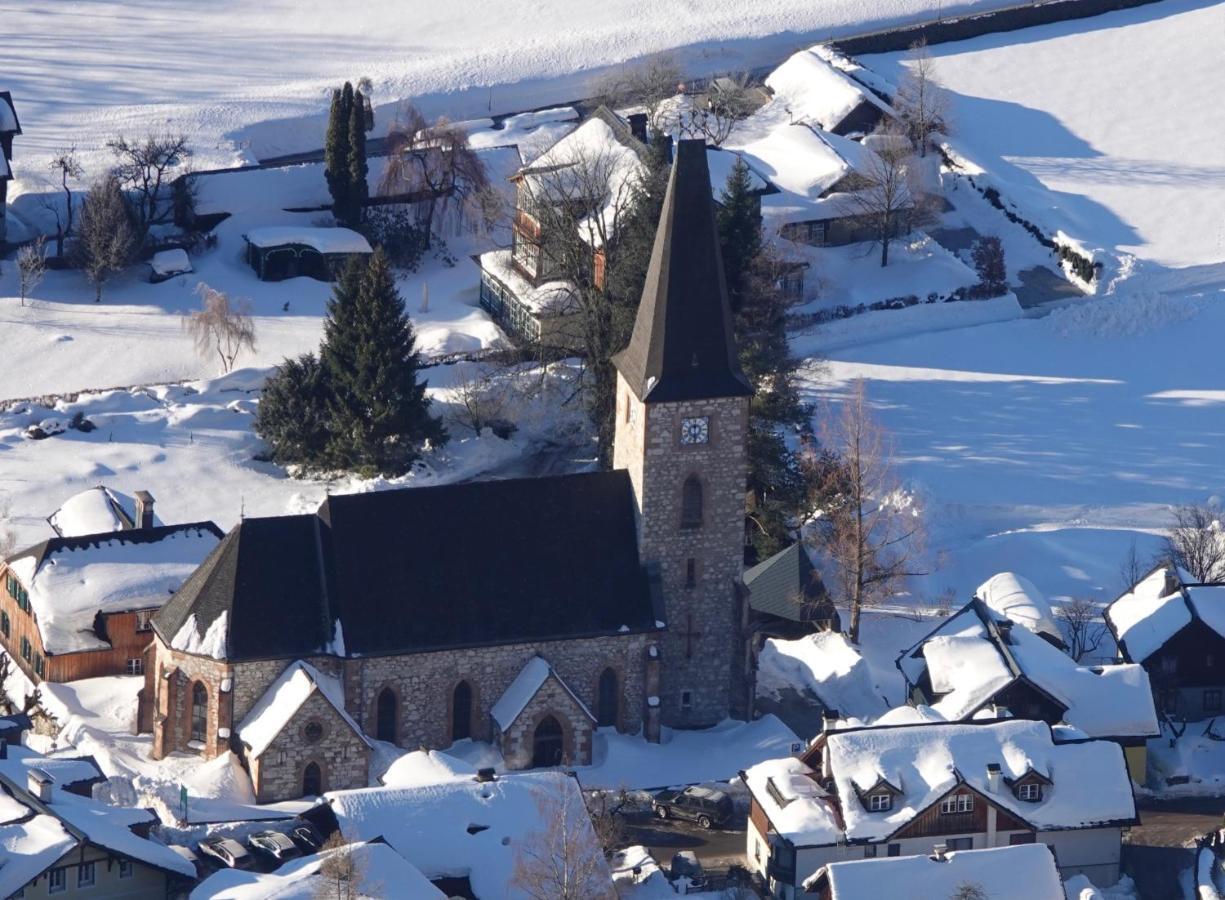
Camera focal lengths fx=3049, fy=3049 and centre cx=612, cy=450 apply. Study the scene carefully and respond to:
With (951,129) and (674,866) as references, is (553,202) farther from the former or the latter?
(674,866)

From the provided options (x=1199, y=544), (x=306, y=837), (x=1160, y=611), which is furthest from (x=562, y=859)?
(x=1199, y=544)

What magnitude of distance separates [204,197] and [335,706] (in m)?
42.2

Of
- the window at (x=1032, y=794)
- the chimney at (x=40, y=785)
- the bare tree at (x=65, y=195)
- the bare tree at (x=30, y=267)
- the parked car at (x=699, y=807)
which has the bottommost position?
the parked car at (x=699, y=807)

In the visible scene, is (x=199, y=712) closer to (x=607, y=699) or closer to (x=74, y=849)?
(x=74, y=849)

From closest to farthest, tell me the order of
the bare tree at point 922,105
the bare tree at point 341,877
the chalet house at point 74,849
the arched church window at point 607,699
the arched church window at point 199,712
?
1. the bare tree at point 341,877
2. the chalet house at point 74,849
3. the arched church window at point 199,712
4. the arched church window at point 607,699
5. the bare tree at point 922,105

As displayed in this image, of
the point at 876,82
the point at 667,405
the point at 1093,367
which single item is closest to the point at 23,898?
the point at 667,405

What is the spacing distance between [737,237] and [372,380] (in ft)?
39.9

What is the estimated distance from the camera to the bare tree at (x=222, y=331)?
104m

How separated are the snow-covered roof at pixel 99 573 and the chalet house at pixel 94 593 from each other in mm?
27

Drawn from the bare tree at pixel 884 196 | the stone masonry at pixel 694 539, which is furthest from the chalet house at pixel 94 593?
the bare tree at pixel 884 196

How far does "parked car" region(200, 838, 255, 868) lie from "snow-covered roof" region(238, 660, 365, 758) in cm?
520

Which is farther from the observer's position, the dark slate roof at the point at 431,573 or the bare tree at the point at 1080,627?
the bare tree at the point at 1080,627

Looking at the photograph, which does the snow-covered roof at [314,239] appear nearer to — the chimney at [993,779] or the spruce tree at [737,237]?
the spruce tree at [737,237]

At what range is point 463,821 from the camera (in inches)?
2822
